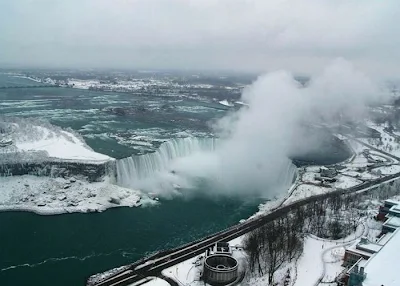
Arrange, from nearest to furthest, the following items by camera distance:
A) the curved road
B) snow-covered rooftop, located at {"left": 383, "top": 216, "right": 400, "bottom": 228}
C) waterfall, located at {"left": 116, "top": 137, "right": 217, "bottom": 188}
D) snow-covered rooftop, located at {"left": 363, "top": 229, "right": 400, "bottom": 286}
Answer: snow-covered rooftop, located at {"left": 363, "top": 229, "right": 400, "bottom": 286} → the curved road → snow-covered rooftop, located at {"left": 383, "top": 216, "right": 400, "bottom": 228} → waterfall, located at {"left": 116, "top": 137, "right": 217, "bottom": 188}

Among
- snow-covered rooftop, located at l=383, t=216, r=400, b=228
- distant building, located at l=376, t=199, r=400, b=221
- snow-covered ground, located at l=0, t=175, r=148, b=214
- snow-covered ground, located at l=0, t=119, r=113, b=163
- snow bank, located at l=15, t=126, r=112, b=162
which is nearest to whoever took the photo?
snow-covered rooftop, located at l=383, t=216, r=400, b=228

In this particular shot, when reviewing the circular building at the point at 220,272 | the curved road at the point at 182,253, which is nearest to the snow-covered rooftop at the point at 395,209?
the curved road at the point at 182,253

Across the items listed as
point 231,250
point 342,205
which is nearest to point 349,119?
point 342,205

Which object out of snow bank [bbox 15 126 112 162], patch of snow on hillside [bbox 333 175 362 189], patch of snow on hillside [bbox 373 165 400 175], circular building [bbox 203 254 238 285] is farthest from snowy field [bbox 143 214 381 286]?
patch of snow on hillside [bbox 373 165 400 175]

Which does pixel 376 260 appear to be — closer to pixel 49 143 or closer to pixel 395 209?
pixel 395 209

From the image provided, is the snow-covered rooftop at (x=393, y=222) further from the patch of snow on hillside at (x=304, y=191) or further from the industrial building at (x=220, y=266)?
the industrial building at (x=220, y=266)

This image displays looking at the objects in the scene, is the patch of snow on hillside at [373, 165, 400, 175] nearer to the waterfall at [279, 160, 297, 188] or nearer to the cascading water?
the waterfall at [279, 160, 297, 188]
